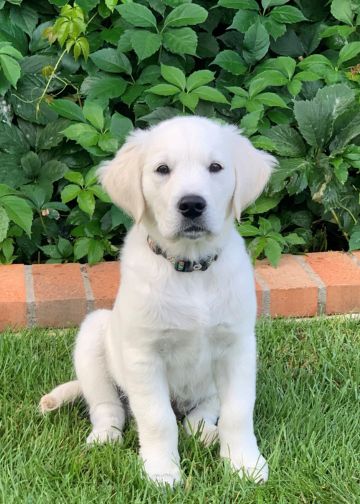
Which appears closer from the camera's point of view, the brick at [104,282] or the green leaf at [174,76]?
the brick at [104,282]

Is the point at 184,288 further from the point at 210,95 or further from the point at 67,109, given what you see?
the point at 67,109

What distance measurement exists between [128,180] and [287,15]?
2.12 meters

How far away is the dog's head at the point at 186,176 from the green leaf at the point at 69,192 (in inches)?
50.5

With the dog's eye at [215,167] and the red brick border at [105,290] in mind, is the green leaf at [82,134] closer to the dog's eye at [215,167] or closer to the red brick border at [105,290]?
the red brick border at [105,290]

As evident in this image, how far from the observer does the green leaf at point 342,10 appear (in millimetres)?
4477

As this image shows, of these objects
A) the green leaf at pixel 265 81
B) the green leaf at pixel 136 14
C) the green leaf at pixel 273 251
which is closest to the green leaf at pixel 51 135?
the green leaf at pixel 136 14

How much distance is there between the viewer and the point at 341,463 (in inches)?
109

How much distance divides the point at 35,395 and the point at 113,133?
1.45 meters

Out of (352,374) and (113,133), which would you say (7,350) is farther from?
(352,374)

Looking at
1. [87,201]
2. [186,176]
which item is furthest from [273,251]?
[186,176]

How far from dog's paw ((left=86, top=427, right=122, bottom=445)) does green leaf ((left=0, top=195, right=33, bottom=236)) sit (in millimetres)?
1270

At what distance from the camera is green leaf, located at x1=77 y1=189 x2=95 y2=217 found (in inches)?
159

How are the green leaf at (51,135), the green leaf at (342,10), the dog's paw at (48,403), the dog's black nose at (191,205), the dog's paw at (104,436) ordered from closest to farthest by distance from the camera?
the dog's black nose at (191,205) → the dog's paw at (104,436) → the dog's paw at (48,403) → the green leaf at (51,135) → the green leaf at (342,10)

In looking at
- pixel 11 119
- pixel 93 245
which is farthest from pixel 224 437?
pixel 11 119
